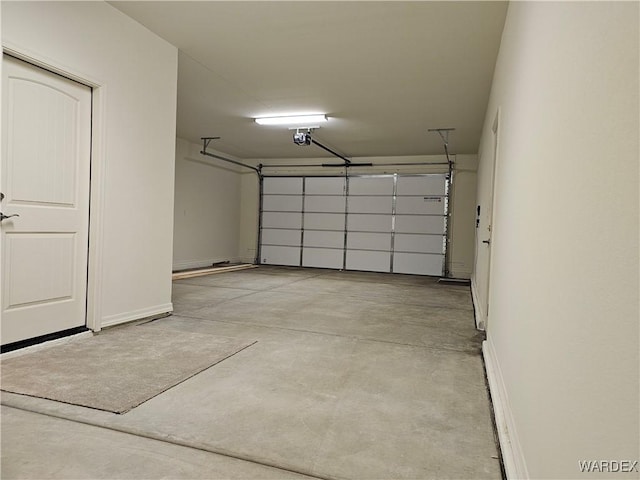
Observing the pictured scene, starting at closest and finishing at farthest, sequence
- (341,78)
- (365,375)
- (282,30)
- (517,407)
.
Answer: (517,407)
(365,375)
(282,30)
(341,78)

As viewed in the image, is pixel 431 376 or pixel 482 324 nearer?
pixel 431 376

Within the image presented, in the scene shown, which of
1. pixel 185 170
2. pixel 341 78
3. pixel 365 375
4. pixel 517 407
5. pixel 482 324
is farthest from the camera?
pixel 185 170

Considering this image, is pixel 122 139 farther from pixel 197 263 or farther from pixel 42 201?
pixel 197 263

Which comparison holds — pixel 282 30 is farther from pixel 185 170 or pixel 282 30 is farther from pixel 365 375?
pixel 185 170

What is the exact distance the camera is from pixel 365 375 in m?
2.54

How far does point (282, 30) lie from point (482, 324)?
134 inches

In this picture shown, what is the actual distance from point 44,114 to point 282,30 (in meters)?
2.08

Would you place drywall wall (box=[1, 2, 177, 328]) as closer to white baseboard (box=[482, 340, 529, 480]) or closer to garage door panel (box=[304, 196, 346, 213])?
white baseboard (box=[482, 340, 529, 480])

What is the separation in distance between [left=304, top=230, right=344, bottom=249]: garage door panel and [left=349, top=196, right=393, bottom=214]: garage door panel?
75 cm

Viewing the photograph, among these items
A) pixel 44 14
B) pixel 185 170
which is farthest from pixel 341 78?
pixel 185 170

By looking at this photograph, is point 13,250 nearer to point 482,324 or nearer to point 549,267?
point 549,267

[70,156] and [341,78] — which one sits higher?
[341,78]

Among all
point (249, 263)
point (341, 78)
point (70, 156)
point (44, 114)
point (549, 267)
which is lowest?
point (249, 263)

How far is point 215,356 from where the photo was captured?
2.81 metres
